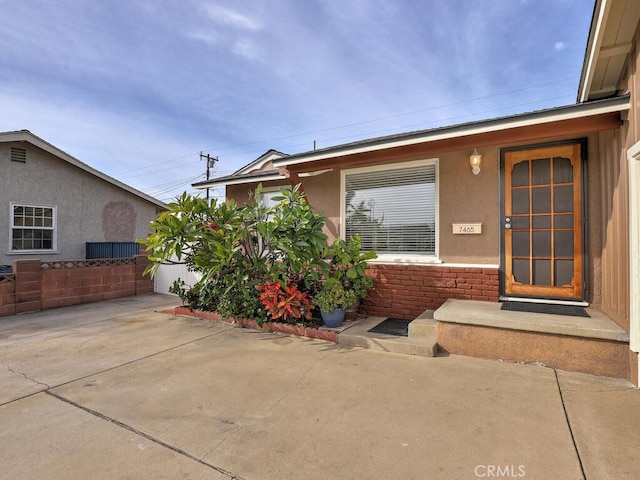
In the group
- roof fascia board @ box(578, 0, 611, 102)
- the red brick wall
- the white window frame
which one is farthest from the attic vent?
roof fascia board @ box(578, 0, 611, 102)

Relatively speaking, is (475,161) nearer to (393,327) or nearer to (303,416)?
(393,327)

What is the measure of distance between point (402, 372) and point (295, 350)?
1409mm

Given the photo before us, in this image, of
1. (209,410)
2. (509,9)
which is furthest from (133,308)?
(509,9)

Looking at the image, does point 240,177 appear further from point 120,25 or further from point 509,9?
point 509,9

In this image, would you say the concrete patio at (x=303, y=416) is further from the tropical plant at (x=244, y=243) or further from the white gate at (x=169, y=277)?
the white gate at (x=169, y=277)

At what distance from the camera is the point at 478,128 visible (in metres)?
4.14

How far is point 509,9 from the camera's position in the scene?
7387mm

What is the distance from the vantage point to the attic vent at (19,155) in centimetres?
927

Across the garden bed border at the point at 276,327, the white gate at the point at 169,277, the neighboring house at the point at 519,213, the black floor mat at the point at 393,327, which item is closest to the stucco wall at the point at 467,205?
the neighboring house at the point at 519,213

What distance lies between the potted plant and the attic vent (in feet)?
33.3

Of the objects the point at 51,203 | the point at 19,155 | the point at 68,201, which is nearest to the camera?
the point at 19,155

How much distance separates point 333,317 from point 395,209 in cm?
209

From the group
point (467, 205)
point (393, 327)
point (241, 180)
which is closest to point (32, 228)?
point (241, 180)

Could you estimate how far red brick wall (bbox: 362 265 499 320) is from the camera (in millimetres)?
4684
